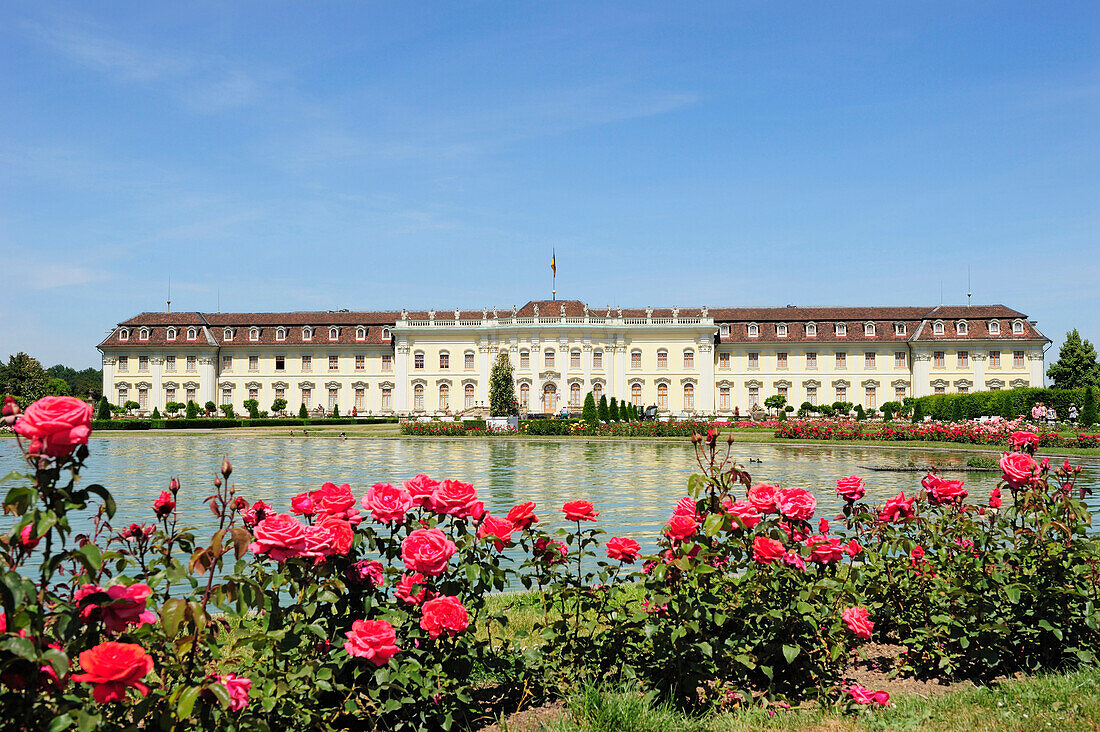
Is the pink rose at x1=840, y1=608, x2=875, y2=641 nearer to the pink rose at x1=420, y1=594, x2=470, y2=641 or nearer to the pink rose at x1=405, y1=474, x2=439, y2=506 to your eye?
the pink rose at x1=420, y1=594, x2=470, y2=641

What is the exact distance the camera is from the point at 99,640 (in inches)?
98.6

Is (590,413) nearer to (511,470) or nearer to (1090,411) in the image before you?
(511,470)

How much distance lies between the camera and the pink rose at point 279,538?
282 centimetres

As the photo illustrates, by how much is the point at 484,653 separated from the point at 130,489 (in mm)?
12261

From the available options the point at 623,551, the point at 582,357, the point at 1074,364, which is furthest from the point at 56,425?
the point at 1074,364

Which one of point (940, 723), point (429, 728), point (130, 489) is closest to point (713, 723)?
point (940, 723)

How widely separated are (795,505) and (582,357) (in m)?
52.9

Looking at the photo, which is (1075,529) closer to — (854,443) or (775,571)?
(775,571)

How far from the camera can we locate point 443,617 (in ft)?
10.2

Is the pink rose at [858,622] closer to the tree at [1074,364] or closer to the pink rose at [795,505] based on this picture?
the pink rose at [795,505]

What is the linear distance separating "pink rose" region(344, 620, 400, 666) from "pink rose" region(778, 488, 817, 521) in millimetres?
1962

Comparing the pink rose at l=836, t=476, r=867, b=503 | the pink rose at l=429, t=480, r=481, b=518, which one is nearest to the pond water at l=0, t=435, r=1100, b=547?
the pink rose at l=836, t=476, r=867, b=503

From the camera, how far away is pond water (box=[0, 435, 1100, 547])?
11516mm

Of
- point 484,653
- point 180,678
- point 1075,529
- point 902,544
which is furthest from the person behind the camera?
point 902,544
